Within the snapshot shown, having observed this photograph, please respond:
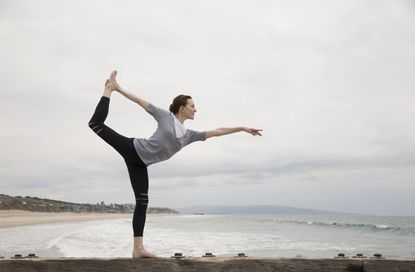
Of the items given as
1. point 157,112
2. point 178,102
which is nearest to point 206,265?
point 157,112

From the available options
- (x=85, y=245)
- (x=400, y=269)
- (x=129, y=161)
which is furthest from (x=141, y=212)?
(x=85, y=245)

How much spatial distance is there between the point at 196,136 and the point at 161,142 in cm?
40

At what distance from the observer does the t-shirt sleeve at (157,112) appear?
468 cm

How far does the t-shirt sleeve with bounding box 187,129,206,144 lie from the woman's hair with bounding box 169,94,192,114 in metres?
0.30

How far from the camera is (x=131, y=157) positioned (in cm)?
457

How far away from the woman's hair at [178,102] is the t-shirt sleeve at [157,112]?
0.17 m

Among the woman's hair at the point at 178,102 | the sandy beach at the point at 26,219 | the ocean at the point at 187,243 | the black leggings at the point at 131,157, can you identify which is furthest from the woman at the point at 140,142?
the sandy beach at the point at 26,219

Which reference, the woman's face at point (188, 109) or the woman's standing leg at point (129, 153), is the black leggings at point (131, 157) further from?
the woman's face at point (188, 109)

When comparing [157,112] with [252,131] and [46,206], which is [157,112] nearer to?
[252,131]

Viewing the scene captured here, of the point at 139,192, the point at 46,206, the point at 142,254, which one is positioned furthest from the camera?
the point at 46,206

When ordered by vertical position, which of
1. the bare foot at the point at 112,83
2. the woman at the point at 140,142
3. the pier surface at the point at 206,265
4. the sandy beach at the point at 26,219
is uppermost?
the bare foot at the point at 112,83

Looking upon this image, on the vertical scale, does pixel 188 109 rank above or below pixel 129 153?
above

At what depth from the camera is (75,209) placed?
103125 mm

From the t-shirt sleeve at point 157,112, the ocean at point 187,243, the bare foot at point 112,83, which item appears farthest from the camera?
the ocean at point 187,243
